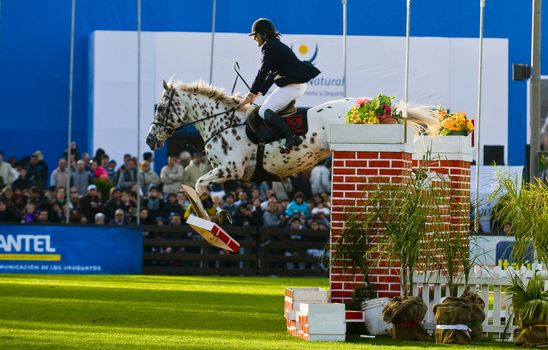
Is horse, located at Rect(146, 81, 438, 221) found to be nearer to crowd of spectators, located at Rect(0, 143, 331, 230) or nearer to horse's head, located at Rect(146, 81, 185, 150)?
horse's head, located at Rect(146, 81, 185, 150)

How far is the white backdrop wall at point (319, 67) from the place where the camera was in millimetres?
29453

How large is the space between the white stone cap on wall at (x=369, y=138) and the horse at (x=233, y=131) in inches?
88.8

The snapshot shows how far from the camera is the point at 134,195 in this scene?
85.6 ft

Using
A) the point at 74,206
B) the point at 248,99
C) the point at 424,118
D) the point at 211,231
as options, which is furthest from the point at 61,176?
the point at 424,118

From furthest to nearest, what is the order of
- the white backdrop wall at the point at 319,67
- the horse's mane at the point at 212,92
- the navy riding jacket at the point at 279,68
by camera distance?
the white backdrop wall at the point at 319,67, the horse's mane at the point at 212,92, the navy riding jacket at the point at 279,68

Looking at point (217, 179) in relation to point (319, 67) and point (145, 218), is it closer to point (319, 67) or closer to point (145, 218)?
point (145, 218)

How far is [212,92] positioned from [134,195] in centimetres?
859

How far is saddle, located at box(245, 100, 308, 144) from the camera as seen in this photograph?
16.6 m

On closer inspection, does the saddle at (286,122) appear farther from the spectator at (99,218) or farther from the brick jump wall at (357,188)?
the spectator at (99,218)

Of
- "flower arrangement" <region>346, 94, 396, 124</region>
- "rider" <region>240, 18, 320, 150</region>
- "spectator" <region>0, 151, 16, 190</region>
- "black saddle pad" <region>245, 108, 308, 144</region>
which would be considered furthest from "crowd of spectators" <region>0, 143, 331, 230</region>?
"flower arrangement" <region>346, 94, 396, 124</region>

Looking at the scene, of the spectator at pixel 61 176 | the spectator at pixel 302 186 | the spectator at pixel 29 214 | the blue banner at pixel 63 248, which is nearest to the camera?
the blue banner at pixel 63 248

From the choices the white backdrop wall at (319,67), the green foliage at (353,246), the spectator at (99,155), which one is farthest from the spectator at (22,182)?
the green foliage at (353,246)

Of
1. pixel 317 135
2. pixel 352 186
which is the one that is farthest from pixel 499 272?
pixel 317 135

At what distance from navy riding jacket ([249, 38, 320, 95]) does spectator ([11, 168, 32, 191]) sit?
1146 cm
